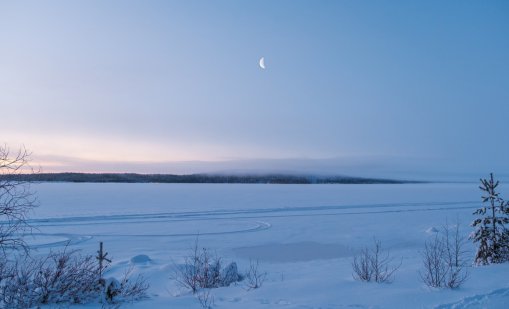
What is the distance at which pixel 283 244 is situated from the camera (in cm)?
1789

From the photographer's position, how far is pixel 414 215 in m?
28.0

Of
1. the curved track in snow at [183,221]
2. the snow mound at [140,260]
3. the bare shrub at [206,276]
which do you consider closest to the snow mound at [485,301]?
the bare shrub at [206,276]

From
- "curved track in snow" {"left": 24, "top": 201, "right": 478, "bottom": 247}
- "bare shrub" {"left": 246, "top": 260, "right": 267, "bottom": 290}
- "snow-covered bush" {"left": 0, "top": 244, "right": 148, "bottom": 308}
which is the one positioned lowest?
"curved track in snow" {"left": 24, "top": 201, "right": 478, "bottom": 247}

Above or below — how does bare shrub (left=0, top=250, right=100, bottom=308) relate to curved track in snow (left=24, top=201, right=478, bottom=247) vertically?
above

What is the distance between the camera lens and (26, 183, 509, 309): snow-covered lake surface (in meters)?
6.99

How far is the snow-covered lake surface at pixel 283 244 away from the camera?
22.9ft

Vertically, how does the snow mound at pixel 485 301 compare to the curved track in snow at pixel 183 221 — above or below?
above

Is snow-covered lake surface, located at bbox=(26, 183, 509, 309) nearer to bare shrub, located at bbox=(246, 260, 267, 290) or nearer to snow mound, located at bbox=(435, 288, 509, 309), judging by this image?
snow mound, located at bbox=(435, 288, 509, 309)

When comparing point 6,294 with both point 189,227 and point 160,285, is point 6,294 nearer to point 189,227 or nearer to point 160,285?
point 160,285

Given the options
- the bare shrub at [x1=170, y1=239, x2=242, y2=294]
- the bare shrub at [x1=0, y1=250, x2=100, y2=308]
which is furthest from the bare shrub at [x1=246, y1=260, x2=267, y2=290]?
the bare shrub at [x1=0, y1=250, x2=100, y2=308]

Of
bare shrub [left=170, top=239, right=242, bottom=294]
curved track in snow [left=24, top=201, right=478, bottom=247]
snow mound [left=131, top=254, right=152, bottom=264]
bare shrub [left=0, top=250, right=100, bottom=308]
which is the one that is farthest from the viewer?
curved track in snow [left=24, top=201, right=478, bottom=247]

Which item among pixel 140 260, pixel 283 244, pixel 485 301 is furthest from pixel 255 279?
pixel 283 244

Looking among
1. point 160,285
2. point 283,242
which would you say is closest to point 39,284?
point 160,285

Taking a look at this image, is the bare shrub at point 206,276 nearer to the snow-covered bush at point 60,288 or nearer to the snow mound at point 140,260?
the snow-covered bush at point 60,288
